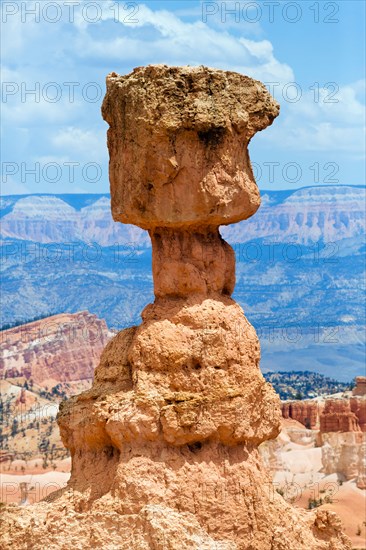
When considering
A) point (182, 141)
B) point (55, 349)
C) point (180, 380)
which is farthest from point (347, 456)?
point (55, 349)

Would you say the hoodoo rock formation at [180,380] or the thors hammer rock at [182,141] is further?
the thors hammer rock at [182,141]

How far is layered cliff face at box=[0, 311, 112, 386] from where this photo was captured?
122875 mm

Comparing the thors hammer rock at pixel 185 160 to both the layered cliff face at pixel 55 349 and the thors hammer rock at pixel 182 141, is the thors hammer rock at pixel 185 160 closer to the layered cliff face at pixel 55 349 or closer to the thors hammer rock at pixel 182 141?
the thors hammer rock at pixel 182 141

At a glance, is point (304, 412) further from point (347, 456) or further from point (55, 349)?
point (55, 349)

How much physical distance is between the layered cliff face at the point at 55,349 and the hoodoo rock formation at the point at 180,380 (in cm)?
10622

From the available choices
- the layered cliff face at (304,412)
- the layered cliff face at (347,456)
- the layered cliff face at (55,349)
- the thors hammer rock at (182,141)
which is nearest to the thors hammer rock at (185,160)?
the thors hammer rock at (182,141)

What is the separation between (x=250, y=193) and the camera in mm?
14727

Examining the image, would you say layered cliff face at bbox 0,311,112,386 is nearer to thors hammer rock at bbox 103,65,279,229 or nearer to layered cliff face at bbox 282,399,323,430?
layered cliff face at bbox 282,399,323,430

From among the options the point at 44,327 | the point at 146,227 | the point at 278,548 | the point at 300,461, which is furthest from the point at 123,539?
the point at 44,327

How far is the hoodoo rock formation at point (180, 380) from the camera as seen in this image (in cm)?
1351

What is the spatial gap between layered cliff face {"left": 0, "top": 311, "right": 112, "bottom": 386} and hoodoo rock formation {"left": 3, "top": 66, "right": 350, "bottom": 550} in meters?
106

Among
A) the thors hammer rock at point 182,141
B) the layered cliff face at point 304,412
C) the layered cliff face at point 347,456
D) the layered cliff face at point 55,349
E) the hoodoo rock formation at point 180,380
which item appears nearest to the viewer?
the hoodoo rock formation at point 180,380

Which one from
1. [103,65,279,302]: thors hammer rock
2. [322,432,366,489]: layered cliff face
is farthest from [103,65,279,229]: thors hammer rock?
[322,432,366,489]: layered cliff face

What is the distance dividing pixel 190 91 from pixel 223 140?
0.68 metres
